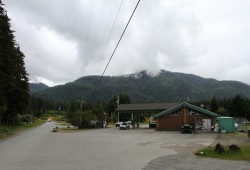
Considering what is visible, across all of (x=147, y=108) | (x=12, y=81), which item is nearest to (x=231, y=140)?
(x=147, y=108)

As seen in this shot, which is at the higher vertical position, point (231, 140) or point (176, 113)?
point (176, 113)

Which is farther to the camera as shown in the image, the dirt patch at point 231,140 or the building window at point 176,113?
the building window at point 176,113

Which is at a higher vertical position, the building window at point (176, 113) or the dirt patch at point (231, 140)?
the building window at point (176, 113)

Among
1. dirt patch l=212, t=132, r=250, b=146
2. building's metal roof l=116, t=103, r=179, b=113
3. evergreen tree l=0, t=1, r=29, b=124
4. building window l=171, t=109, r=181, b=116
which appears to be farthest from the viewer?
building's metal roof l=116, t=103, r=179, b=113

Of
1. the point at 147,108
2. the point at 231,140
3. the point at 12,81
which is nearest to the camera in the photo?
the point at 231,140

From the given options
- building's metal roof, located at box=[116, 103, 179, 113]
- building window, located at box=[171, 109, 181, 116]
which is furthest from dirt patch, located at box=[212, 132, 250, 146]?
building's metal roof, located at box=[116, 103, 179, 113]

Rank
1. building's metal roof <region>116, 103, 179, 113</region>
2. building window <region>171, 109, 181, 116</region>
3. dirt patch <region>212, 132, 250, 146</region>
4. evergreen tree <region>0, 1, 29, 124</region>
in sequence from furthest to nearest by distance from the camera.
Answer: building's metal roof <region>116, 103, 179, 113</region> < building window <region>171, 109, 181, 116</region> < evergreen tree <region>0, 1, 29, 124</region> < dirt patch <region>212, 132, 250, 146</region>

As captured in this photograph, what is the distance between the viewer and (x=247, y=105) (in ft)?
333

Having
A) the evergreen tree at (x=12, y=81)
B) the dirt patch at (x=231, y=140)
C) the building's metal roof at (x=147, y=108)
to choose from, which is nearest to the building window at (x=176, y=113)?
the building's metal roof at (x=147, y=108)

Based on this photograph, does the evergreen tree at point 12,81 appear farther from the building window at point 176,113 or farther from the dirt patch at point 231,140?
the dirt patch at point 231,140

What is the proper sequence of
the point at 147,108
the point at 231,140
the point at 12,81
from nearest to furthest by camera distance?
the point at 231,140 → the point at 12,81 → the point at 147,108

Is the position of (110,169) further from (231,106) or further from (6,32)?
(231,106)

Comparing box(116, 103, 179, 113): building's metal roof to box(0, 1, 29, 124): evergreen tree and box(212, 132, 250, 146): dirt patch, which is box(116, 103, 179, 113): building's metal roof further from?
box(212, 132, 250, 146): dirt patch

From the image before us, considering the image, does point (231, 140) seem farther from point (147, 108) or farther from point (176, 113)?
point (147, 108)
